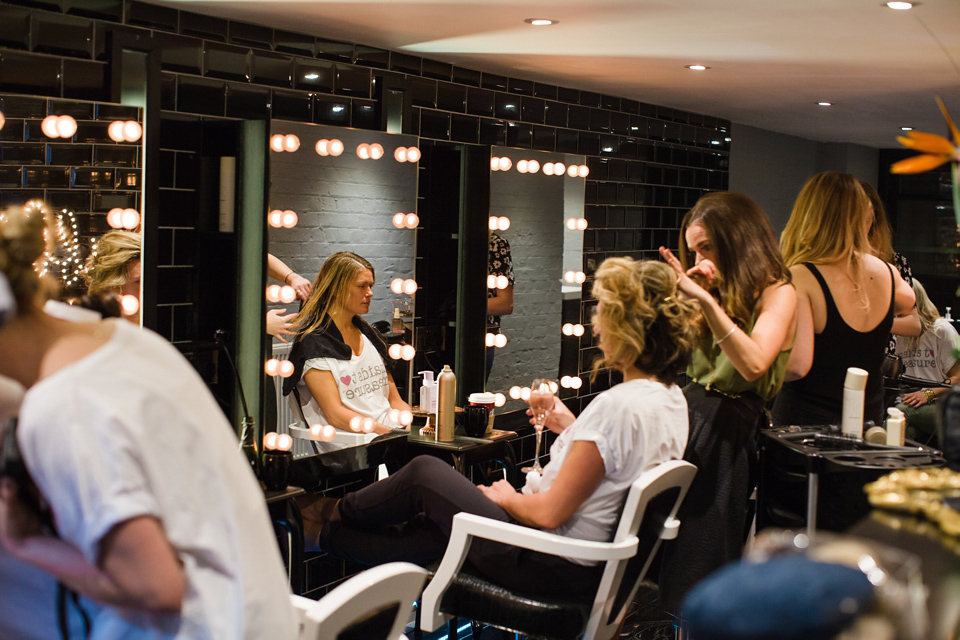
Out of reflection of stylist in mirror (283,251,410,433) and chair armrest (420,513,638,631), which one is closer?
chair armrest (420,513,638,631)

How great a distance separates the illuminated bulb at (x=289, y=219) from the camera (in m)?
2.86

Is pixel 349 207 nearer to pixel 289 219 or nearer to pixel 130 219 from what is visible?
pixel 289 219

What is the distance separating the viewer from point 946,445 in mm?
1283

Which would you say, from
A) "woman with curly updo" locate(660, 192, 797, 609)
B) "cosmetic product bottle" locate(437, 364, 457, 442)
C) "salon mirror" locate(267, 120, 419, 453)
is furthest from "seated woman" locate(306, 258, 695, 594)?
"salon mirror" locate(267, 120, 419, 453)

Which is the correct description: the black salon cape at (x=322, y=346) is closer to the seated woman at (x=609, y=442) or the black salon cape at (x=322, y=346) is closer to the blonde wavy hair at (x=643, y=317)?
the seated woman at (x=609, y=442)

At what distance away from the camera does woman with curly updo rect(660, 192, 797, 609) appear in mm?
2438

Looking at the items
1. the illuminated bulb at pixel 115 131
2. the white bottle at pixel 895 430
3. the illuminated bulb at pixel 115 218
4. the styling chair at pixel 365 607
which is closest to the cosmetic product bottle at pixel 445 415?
the illuminated bulb at pixel 115 218

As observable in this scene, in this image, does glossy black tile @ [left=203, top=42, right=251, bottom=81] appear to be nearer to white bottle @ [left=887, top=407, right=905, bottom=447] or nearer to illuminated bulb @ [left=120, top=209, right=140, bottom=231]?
illuminated bulb @ [left=120, top=209, right=140, bottom=231]

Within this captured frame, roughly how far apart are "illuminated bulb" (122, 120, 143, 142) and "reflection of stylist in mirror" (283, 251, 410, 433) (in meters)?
0.70

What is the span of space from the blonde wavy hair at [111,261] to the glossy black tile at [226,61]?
23.1 inches

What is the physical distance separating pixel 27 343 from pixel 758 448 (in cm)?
195

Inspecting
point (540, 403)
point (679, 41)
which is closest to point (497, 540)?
point (540, 403)

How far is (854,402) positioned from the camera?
2359 millimetres

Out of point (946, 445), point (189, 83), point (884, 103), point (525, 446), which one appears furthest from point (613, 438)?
point (884, 103)
